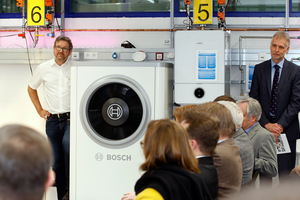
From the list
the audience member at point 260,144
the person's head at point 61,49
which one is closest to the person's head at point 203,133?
the audience member at point 260,144

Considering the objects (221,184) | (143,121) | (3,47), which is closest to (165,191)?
(221,184)

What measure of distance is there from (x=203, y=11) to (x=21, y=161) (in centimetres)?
356

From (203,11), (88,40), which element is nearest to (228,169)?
(203,11)

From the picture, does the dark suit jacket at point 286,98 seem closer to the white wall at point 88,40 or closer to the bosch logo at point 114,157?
the white wall at point 88,40

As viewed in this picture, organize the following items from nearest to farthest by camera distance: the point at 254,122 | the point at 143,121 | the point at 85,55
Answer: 1. the point at 254,122
2. the point at 143,121
3. the point at 85,55

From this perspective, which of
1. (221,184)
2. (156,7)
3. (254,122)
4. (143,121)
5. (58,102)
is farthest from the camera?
(156,7)

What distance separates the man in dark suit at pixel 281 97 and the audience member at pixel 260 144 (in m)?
0.59

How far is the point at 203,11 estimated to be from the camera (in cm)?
395

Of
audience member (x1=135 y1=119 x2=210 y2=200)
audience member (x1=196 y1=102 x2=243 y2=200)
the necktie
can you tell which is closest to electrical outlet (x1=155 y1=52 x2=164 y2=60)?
the necktie

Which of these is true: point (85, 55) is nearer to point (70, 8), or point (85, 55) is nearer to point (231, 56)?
point (70, 8)

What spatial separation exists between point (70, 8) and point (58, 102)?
1.78 m

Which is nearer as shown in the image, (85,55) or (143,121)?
(143,121)

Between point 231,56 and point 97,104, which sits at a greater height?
point 231,56

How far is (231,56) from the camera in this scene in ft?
13.5
